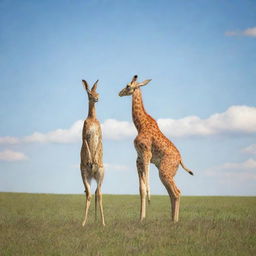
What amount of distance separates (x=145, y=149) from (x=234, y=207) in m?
6.52

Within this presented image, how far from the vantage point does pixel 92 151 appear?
10.2 meters

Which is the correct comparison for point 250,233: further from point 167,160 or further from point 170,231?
point 167,160

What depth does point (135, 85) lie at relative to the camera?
1095 centimetres

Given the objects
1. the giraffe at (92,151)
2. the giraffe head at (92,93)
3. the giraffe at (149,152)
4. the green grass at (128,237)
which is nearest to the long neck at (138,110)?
the giraffe at (149,152)

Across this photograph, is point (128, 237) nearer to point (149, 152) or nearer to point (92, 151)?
point (92, 151)

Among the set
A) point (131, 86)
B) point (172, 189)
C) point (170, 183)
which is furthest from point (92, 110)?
point (172, 189)

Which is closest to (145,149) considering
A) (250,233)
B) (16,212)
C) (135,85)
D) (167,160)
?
(167,160)

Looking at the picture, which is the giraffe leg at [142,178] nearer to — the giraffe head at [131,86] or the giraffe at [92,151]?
the giraffe at [92,151]

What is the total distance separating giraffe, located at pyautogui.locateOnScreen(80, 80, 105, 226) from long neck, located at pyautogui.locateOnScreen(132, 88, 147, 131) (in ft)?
3.61

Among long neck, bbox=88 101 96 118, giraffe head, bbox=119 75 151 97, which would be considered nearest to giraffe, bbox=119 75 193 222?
giraffe head, bbox=119 75 151 97

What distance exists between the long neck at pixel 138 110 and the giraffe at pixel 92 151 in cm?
110

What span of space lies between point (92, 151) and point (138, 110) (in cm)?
164

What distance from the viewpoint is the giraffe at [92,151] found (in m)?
10.1

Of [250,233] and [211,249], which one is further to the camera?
[250,233]
